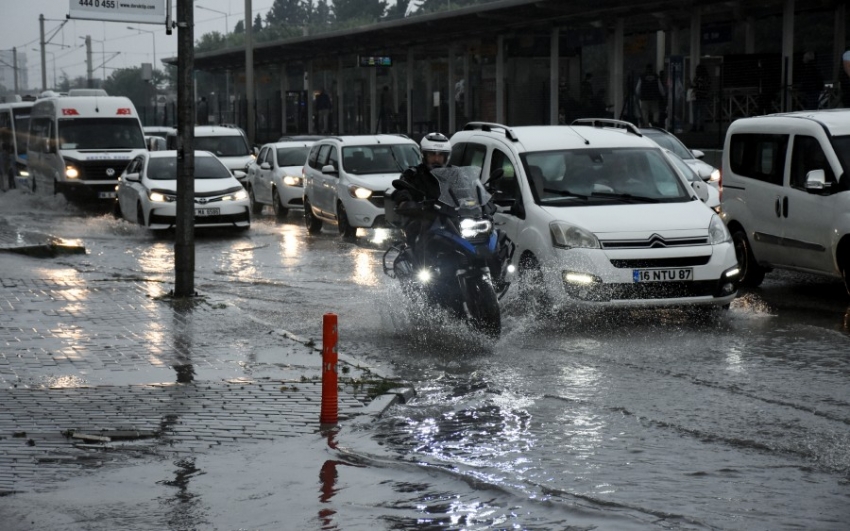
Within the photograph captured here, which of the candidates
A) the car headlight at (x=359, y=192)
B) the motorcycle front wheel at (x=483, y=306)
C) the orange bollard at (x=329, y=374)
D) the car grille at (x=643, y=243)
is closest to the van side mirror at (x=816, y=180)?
the car grille at (x=643, y=243)

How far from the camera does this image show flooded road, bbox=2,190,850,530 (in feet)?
19.4

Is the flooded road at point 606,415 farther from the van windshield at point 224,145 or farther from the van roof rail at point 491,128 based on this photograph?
the van windshield at point 224,145

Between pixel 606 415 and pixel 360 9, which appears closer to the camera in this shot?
pixel 606 415

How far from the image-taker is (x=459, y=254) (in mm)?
10938

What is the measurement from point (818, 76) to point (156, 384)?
21.4 m

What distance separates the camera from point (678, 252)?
459 inches

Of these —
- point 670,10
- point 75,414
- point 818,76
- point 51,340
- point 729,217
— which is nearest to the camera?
point 75,414

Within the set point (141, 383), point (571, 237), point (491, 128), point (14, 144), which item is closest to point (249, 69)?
point (14, 144)

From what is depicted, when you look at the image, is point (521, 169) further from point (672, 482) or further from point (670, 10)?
point (670, 10)

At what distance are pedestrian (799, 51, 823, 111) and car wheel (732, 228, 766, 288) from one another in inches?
527

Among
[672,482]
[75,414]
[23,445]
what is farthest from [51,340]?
[672,482]

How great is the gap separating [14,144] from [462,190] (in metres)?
30.4

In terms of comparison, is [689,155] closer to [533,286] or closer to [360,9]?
[533,286]

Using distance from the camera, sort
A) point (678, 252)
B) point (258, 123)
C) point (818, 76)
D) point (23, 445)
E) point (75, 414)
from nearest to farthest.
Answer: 1. point (23, 445)
2. point (75, 414)
3. point (678, 252)
4. point (818, 76)
5. point (258, 123)
